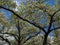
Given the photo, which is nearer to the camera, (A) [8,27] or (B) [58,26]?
(B) [58,26]

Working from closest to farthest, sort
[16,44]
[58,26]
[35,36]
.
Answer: [58,26] → [35,36] → [16,44]

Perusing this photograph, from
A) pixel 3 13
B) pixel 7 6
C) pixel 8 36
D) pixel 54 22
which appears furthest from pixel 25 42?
pixel 7 6

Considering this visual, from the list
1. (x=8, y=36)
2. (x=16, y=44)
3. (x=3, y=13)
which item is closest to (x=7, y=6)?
(x=3, y=13)

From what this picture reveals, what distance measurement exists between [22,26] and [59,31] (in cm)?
631

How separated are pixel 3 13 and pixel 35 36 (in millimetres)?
5266

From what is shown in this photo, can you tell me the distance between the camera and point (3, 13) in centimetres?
2509

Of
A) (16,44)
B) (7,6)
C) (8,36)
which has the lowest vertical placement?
(16,44)

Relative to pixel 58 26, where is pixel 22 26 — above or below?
below

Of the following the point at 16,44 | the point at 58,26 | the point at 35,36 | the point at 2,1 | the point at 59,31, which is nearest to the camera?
the point at 2,1

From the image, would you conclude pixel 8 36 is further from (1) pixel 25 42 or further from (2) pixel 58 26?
(2) pixel 58 26

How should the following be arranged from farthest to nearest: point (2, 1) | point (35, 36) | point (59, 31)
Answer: point (35, 36) < point (59, 31) < point (2, 1)

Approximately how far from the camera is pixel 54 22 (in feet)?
63.4

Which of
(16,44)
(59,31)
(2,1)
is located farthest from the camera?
(16,44)

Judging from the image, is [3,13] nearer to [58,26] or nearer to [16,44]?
[16,44]
